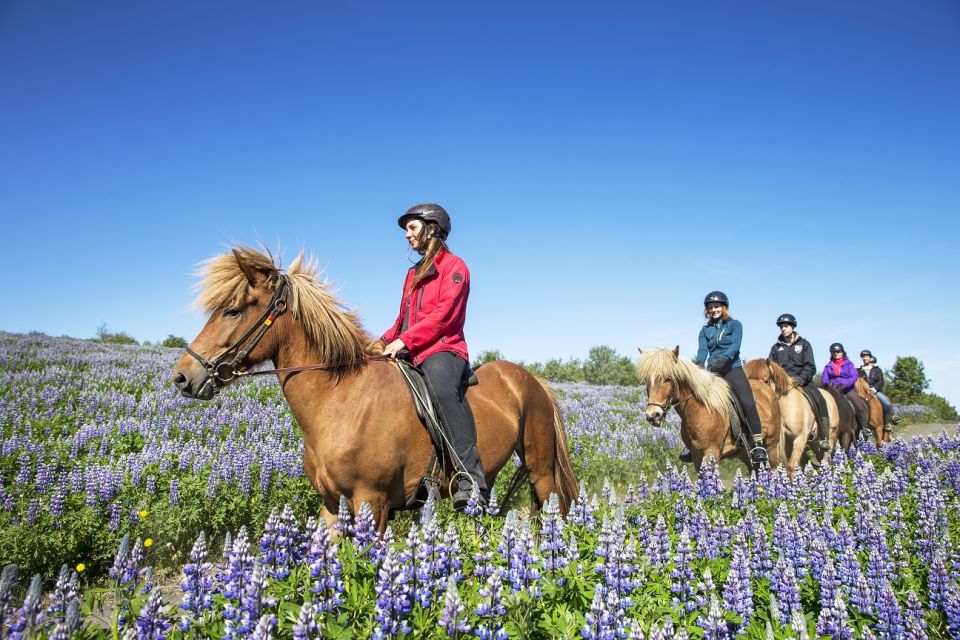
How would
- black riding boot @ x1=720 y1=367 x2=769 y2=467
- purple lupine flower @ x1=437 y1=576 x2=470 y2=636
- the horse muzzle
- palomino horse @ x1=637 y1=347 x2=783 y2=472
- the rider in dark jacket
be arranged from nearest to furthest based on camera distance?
purple lupine flower @ x1=437 y1=576 x2=470 y2=636 < the horse muzzle < palomino horse @ x1=637 y1=347 x2=783 y2=472 < black riding boot @ x1=720 y1=367 x2=769 y2=467 < the rider in dark jacket

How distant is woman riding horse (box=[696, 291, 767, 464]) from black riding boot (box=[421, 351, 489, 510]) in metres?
6.37

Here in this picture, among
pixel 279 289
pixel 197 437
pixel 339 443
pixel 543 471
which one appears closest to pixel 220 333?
pixel 279 289

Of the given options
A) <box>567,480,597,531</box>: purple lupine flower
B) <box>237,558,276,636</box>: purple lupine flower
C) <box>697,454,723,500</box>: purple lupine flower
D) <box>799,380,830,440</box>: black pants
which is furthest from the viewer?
<box>799,380,830,440</box>: black pants

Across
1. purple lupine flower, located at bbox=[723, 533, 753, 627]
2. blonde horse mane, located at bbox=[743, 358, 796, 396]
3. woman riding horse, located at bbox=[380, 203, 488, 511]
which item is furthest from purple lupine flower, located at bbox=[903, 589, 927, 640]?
blonde horse mane, located at bbox=[743, 358, 796, 396]

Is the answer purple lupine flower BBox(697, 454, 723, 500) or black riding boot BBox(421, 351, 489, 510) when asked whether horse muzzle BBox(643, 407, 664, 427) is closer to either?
purple lupine flower BBox(697, 454, 723, 500)

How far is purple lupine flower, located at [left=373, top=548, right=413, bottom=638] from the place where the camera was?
2.37m

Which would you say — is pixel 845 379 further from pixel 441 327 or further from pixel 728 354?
pixel 441 327

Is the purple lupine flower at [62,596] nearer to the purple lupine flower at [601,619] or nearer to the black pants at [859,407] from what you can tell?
the purple lupine flower at [601,619]

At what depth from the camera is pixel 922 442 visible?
10656mm

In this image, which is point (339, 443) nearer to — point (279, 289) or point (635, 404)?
point (279, 289)

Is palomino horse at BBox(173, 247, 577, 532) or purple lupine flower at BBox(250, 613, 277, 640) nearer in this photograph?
purple lupine flower at BBox(250, 613, 277, 640)

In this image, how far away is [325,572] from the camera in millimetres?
2637

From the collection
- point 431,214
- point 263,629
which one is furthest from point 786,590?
point 431,214

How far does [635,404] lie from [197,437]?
49.1 ft
